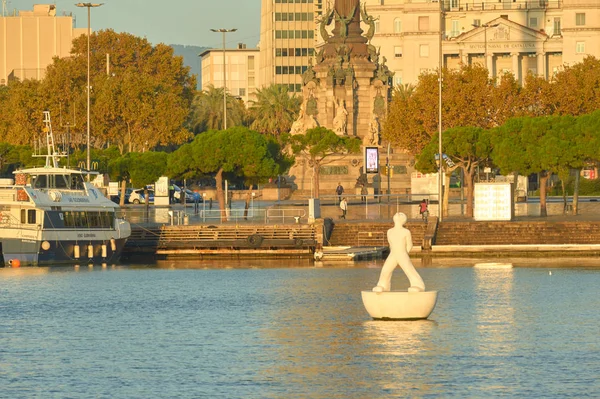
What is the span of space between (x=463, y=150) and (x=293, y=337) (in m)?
47.1

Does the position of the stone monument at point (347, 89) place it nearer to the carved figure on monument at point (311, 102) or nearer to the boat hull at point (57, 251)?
the carved figure on monument at point (311, 102)

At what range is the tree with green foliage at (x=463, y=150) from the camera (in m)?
90.0

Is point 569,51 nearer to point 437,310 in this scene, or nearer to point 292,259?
point 292,259

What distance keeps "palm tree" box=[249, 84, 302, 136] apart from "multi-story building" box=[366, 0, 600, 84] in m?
18.5

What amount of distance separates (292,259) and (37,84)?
3567 inches

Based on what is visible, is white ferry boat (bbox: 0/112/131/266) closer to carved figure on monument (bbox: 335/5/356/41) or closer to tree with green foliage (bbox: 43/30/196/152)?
carved figure on monument (bbox: 335/5/356/41)

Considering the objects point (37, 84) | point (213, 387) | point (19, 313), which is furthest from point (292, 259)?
point (37, 84)

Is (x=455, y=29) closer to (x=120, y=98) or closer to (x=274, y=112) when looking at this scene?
(x=274, y=112)

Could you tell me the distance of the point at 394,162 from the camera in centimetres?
11769

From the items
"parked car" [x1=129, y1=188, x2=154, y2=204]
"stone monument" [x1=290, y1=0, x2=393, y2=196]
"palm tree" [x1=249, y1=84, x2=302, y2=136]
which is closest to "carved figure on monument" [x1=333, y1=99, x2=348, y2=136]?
"stone monument" [x1=290, y1=0, x2=393, y2=196]

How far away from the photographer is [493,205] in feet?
257

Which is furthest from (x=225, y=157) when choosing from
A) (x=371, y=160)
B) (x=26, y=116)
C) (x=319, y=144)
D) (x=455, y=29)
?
(x=455, y=29)

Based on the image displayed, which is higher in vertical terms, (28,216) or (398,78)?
(398,78)

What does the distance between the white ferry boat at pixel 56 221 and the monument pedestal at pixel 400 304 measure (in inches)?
1275
